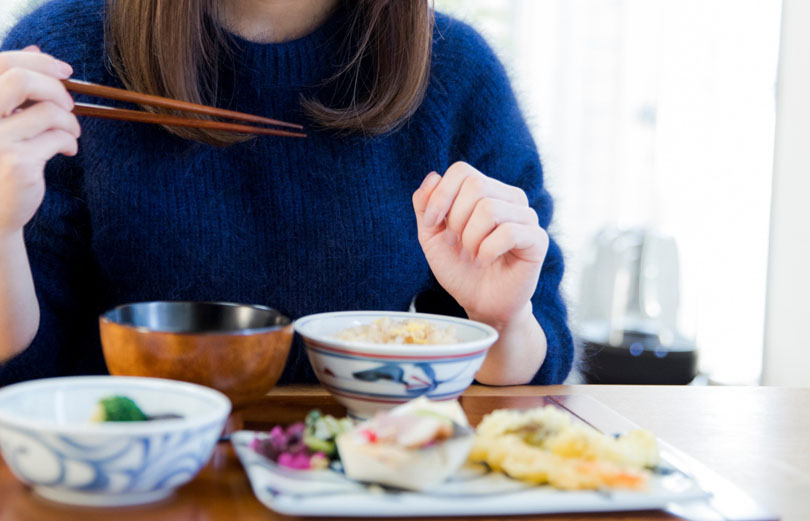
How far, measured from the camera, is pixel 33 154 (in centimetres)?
88

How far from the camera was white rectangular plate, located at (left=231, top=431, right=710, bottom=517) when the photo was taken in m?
0.61

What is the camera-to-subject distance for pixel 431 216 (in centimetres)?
103

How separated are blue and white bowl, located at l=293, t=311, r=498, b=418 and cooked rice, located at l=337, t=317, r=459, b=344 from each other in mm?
49

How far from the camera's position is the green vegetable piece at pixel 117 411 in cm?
64

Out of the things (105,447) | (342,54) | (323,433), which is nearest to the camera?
(105,447)

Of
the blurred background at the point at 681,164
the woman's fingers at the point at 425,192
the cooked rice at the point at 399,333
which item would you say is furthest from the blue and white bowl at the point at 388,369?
the blurred background at the point at 681,164

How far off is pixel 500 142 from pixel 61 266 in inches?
30.8

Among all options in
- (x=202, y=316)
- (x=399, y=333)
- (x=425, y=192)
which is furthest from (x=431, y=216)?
(x=202, y=316)

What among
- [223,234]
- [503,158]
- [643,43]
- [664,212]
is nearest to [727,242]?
[664,212]

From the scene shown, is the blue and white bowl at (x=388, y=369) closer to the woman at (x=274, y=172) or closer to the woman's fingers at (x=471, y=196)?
the woman's fingers at (x=471, y=196)

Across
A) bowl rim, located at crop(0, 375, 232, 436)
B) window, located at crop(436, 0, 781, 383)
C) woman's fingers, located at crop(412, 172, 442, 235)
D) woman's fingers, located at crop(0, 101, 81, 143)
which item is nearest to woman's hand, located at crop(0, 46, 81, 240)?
woman's fingers, located at crop(0, 101, 81, 143)

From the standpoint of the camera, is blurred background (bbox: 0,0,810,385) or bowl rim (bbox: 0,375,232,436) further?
blurred background (bbox: 0,0,810,385)

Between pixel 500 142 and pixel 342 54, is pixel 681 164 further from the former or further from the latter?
pixel 342 54

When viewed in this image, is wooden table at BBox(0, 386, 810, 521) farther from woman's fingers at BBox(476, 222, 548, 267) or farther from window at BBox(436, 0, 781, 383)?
window at BBox(436, 0, 781, 383)
